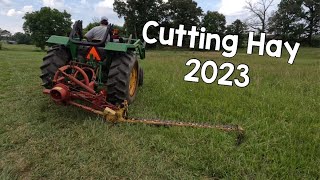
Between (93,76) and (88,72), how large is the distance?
227 mm

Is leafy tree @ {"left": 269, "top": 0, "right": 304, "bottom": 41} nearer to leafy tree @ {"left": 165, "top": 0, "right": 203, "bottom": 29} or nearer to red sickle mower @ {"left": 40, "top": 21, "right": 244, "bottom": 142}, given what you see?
leafy tree @ {"left": 165, "top": 0, "right": 203, "bottom": 29}

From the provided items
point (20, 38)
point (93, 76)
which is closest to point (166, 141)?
point (93, 76)

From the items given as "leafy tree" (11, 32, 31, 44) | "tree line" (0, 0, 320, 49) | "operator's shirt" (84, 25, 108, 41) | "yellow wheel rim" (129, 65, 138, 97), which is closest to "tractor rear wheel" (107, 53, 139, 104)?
"yellow wheel rim" (129, 65, 138, 97)

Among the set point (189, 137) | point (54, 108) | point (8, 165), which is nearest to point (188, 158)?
point (189, 137)

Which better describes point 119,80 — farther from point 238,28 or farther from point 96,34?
point 238,28

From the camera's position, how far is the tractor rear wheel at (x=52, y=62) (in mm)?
4500

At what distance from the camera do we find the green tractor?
12.7 ft

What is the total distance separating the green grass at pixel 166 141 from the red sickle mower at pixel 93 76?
185 millimetres

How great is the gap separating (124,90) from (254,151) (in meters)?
1.95

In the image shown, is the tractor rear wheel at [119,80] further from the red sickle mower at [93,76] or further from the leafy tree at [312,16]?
the leafy tree at [312,16]

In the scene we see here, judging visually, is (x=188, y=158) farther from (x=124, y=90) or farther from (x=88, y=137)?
(x=124, y=90)

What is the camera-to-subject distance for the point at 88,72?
442 cm

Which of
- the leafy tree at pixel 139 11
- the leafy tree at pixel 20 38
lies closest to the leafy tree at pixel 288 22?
the leafy tree at pixel 139 11

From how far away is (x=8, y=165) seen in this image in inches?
113
